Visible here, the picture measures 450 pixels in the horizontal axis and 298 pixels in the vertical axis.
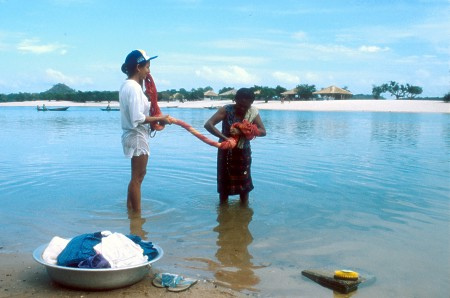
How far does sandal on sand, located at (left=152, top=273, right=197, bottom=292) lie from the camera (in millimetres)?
3470

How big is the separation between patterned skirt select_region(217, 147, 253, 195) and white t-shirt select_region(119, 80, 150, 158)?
1.12 meters

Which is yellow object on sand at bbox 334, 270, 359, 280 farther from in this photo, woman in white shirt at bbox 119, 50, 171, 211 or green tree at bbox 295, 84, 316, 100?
green tree at bbox 295, 84, 316, 100

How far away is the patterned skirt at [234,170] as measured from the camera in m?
5.99

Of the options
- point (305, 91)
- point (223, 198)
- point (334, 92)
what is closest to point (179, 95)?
point (305, 91)

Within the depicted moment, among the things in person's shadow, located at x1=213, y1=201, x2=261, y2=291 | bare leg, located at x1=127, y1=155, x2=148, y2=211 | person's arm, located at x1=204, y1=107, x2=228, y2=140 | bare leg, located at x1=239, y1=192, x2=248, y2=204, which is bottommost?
person's shadow, located at x1=213, y1=201, x2=261, y2=291

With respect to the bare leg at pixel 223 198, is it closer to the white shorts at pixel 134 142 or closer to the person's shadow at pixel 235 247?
the person's shadow at pixel 235 247

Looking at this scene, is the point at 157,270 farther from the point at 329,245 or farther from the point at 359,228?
the point at 359,228

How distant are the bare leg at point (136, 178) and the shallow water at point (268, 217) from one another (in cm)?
19

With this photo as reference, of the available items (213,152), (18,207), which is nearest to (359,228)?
(18,207)

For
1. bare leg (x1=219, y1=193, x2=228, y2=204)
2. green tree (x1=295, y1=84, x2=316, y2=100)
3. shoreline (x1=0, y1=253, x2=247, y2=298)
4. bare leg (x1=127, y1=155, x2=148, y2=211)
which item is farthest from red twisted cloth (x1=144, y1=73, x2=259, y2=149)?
green tree (x1=295, y1=84, x2=316, y2=100)

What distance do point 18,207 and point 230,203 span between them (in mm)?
2868

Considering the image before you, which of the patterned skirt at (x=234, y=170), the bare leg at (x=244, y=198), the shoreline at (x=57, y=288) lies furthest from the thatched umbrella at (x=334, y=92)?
the shoreline at (x=57, y=288)

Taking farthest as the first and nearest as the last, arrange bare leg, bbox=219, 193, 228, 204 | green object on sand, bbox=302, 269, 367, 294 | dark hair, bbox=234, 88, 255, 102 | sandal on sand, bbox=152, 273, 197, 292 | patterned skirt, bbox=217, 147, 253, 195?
bare leg, bbox=219, 193, 228, 204 → patterned skirt, bbox=217, 147, 253, 195 → dark hair, bbox=234, 88, 255, 102 → green object on sand, bbox=302, 269, 367, 294 → sandal on sand, bbox=152, 273, 197, 292

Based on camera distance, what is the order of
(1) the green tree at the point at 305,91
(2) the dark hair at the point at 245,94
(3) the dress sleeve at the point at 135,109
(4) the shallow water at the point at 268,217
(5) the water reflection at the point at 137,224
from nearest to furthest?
1. (4) the shallow water at the point at 268,217
2. (3) the dress sleeve at the point at 135,109
3. (5) the water reflection at the point at 137,224
4. (2) the dark hair at the point at 245,94
5. (1) the green tree at the point at 305,91
